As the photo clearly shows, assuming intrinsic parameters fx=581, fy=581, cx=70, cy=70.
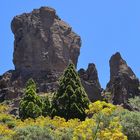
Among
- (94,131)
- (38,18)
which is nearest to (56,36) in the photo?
(38,18)

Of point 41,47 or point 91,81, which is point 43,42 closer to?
point 41,47

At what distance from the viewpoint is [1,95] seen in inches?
3947

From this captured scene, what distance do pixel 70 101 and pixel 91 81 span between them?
140 ft

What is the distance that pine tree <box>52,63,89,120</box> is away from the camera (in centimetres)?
5569

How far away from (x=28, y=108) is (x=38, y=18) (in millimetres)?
63589

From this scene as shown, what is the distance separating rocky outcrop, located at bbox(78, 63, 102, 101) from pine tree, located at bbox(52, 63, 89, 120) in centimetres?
3322

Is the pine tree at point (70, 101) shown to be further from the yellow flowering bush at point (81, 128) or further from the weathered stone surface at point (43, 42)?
the weathered stone surface at point (43, 42)

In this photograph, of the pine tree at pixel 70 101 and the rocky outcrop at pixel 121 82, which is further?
the rocky outcrop at pixel 121 82

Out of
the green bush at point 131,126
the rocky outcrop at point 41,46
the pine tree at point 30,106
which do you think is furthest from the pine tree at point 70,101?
the rocky outcrop at point 41,46

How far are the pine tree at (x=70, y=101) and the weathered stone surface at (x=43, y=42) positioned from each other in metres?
55.0

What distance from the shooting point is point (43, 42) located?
388 feet

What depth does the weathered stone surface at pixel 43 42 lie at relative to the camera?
116 metres

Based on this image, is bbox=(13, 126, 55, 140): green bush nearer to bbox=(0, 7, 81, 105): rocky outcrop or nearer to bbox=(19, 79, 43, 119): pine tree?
bbox=(19, 79, 43, 119): pine tree

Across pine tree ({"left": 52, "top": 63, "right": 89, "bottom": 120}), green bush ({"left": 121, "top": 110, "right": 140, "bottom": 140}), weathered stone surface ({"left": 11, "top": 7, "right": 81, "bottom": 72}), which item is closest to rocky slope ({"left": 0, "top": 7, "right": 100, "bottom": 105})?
weathered stone surface ({"left": 11, "top": 7, "right": 81, "bottom": 72})
